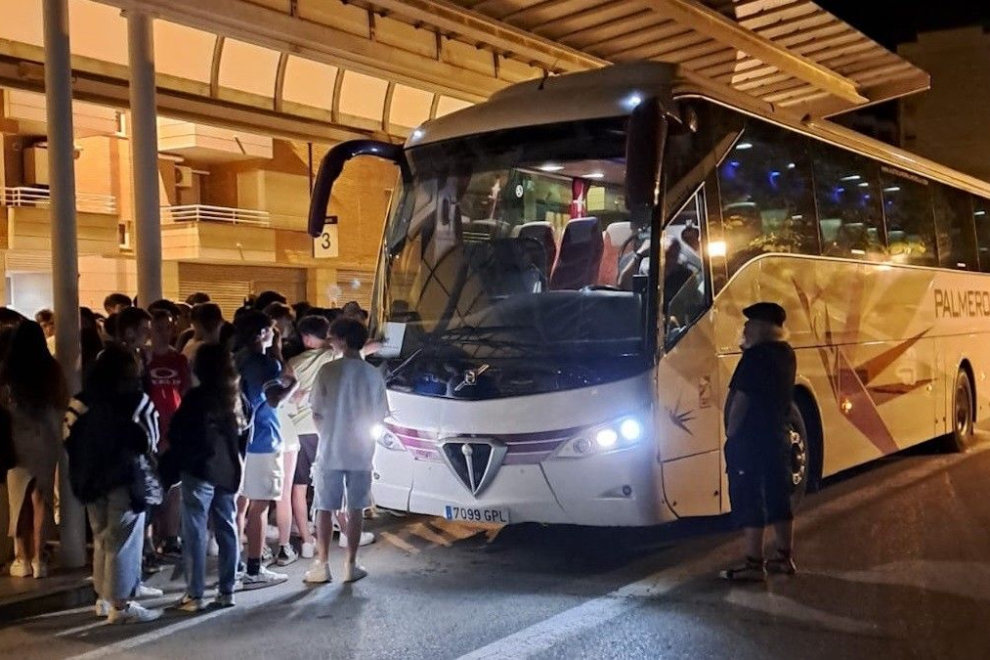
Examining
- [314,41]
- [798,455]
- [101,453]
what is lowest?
[798,455]

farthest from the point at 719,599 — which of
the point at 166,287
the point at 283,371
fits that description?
the point at 166,287

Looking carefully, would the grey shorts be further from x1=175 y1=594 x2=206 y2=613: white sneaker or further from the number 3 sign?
the number 3 sign

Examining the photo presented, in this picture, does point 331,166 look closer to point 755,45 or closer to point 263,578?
point 263,578

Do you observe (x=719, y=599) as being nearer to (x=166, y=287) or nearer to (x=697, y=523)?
(x=697, y=523)

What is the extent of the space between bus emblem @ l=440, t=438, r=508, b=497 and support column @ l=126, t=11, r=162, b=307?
458 cm

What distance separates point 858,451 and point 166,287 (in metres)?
15.8

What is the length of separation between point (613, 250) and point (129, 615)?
4.16 meters

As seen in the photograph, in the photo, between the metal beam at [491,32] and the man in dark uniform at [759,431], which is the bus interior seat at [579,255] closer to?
the man in dark uniform at [759,431]

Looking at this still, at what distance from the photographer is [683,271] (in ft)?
25.2

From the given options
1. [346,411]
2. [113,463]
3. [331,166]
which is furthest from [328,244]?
[113,463]

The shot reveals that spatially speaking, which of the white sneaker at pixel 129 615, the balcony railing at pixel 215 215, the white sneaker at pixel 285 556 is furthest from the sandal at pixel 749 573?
the balcony railing at pixel 215 215

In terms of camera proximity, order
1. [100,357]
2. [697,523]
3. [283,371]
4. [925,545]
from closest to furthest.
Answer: [100,357] < [283,371] < [925,545] < [697,523]

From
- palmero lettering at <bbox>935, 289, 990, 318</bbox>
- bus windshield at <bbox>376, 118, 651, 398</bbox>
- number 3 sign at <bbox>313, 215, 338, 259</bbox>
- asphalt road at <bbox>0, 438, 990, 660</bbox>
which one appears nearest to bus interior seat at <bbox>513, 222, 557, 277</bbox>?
bus windshield at <bbox>376, 118, 651, 398</bbox>

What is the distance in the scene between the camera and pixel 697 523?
9.26 m
